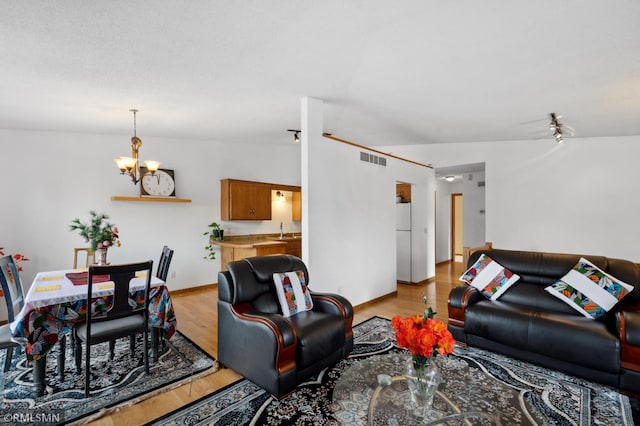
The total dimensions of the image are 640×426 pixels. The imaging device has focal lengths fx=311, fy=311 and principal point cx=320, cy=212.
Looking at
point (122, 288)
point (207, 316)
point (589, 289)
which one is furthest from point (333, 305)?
point (589, 289)

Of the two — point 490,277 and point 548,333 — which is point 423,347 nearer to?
point 548,333

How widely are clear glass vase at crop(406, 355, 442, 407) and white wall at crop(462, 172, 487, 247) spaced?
20.9 feet

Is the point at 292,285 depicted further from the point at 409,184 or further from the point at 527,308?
the point at 409,184

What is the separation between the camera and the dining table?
2.35 metres

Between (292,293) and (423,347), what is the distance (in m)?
1.50

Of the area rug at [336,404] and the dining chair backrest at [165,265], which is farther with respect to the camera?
the dining chair backrest at [165,265]

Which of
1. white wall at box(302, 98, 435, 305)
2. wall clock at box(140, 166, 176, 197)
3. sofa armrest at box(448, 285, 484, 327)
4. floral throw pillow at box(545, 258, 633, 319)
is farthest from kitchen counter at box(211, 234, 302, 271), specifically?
floral throw pillow at box(545, 258, 633, 319)

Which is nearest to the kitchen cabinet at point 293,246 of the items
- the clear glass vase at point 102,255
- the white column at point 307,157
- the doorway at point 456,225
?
the white column at point 307,157

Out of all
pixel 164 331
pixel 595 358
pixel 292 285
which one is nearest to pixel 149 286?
pixel 164 331

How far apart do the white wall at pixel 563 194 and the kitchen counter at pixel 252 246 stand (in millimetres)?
3801

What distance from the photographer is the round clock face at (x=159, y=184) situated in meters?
5.00

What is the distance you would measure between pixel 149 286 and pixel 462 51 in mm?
3248

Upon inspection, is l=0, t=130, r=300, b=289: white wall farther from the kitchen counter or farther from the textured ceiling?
the textured ceiling

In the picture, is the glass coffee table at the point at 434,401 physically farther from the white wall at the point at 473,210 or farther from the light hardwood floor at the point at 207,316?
the white wall at the point at 473,210
